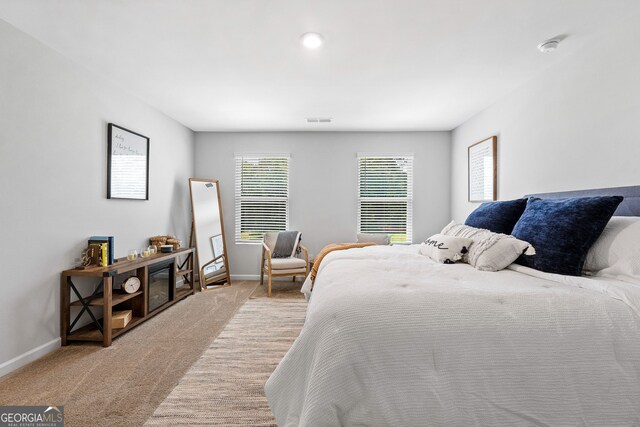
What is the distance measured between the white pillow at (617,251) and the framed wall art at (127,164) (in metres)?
4.12

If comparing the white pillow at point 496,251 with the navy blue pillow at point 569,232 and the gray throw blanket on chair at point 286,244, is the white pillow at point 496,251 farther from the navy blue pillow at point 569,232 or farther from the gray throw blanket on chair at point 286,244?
the gray throw blanket on chair at point 286,244

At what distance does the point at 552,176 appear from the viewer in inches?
107

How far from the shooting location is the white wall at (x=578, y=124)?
204 cm

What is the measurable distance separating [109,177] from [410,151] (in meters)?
4.20

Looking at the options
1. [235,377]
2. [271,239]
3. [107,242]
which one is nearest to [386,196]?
[271,239]

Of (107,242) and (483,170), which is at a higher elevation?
(483,170)

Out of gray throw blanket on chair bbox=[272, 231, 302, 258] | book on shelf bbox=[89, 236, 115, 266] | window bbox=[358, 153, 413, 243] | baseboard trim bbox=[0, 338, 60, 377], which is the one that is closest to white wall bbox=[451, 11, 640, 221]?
window bbox=[358, 153, 413, 243]

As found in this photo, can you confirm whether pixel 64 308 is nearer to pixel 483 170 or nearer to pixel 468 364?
pixel 468 364

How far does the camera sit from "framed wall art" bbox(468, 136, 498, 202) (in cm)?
363

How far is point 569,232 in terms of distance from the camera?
1787 millimetres

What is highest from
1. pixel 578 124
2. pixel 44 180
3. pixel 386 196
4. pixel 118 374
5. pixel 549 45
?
pixel 549 45

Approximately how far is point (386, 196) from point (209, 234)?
2.96 meters

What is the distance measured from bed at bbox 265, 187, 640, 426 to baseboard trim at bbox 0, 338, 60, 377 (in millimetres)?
2270

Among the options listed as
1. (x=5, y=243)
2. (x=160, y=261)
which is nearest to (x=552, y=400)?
(x=5, y=243)
